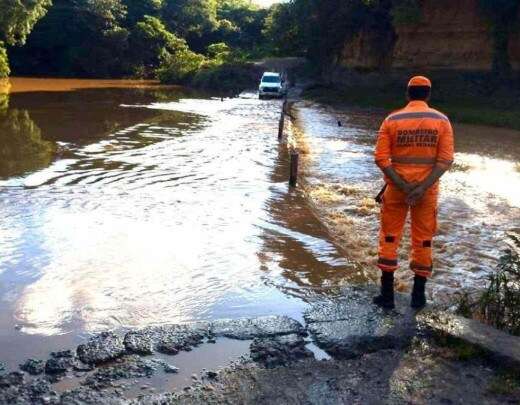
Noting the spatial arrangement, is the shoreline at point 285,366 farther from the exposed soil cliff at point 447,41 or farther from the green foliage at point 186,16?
the green foliage at point 186,16

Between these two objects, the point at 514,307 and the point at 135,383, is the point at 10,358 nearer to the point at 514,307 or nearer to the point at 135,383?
the point at 135,383

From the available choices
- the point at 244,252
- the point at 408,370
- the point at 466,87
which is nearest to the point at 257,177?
the point at 244,252

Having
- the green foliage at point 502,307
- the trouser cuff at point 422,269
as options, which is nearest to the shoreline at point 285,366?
the trouser cuff at point 422,269

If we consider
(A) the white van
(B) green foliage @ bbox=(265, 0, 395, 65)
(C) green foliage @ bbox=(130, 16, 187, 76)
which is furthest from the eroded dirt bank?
(C) green foliage @ bbox=(130, 16, 187, 76)

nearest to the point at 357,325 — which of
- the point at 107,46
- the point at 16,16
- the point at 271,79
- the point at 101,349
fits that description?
the point at 101,349

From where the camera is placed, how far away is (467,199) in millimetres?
11398

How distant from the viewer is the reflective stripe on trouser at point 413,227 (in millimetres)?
4980

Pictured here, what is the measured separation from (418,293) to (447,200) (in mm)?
6522

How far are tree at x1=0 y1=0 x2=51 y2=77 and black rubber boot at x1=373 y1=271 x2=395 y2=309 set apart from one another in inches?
1424

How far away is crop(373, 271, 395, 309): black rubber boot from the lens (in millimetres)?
5145

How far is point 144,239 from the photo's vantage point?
26.1 ft

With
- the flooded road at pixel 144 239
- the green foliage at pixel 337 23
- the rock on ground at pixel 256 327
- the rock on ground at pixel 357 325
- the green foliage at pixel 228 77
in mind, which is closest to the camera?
the rock on ground at pixel 357 325

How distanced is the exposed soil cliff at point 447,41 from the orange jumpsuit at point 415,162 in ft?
99.6

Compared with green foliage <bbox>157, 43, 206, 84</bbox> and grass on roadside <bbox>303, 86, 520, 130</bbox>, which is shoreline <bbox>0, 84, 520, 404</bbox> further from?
green foliage <bbox>157, 43, 206, 84</bbox>
